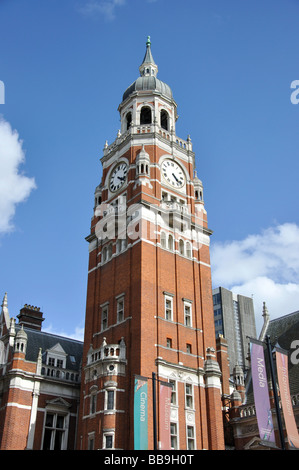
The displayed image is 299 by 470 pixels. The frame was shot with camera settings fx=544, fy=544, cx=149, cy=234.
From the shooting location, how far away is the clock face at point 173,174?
55062 millimetres

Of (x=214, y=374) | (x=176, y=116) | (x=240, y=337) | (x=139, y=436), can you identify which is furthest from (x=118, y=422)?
(x=240, y=337)

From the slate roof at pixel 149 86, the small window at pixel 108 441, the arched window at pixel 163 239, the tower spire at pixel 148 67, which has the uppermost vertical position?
the tower spire at pixel 148 67

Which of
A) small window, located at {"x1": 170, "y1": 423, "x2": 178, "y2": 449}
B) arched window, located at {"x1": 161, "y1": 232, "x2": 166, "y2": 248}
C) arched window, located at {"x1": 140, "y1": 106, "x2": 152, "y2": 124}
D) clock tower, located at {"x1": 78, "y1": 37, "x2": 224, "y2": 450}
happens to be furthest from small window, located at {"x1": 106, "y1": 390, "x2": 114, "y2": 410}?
arched window, located at {"x1": 140, "y1": 106, "x2": 152, "y2": 124}

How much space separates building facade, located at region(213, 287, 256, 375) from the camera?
12056 cm

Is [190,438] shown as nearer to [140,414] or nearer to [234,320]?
[140,414]

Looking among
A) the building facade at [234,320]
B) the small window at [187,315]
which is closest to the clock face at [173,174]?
the small window at [187,315]

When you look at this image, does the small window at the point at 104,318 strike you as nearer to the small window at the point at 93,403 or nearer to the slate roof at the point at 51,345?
the small window at the point at 93,403

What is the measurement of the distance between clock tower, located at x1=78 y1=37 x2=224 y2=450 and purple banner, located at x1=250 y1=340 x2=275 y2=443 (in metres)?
9.39

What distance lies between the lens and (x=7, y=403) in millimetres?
45812

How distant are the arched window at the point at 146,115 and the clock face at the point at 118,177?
6.80m

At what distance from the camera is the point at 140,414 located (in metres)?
37.4

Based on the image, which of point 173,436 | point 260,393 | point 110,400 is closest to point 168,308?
point 110,400

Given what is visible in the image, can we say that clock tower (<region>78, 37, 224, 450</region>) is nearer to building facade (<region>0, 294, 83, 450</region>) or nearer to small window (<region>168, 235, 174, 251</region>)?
small window (<region>168, 235, 174, 251</region>)

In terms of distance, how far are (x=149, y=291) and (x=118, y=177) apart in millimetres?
14920
